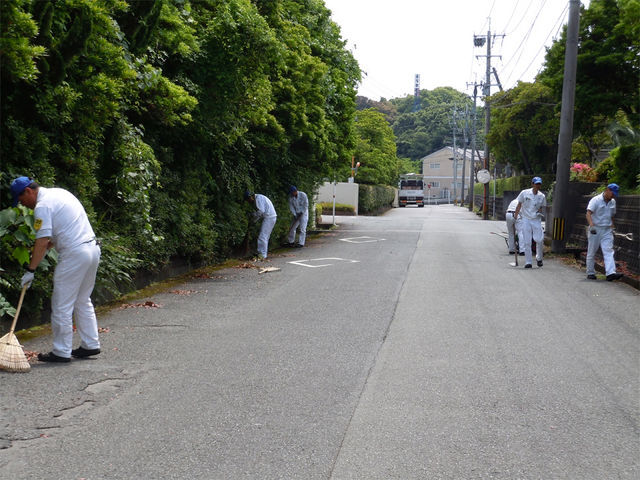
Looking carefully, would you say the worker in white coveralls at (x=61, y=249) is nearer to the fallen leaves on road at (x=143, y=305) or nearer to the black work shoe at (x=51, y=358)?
the black work shoe at (x=51, y=358)

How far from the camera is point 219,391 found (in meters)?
5.66

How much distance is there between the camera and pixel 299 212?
68.0 ft

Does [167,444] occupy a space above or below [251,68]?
below

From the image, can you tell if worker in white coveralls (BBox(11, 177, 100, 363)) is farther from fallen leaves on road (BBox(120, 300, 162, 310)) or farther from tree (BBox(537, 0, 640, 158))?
tree (BBox(537, 0, 640, 158))

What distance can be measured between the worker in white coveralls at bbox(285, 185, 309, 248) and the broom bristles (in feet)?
48.0

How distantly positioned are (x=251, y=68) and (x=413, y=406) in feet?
28.0

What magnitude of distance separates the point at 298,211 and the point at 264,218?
361cm

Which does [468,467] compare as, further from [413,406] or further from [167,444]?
[167,444]

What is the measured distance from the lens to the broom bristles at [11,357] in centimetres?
601

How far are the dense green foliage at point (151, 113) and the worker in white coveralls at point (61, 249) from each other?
1.07 meters

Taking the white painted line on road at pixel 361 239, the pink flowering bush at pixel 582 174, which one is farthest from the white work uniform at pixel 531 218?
the pink flowering bush at pixel 582 174

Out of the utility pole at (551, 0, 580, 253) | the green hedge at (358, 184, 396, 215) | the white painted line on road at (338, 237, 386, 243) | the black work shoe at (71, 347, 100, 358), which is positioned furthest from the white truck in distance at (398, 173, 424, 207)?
the black work shoe at (71, 347, 100, 358)

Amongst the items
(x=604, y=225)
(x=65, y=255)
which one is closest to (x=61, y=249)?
(x=65, y=255)

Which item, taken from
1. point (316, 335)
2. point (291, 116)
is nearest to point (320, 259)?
point (291, 116)
